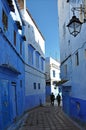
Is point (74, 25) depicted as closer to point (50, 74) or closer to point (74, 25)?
point (74, 25)

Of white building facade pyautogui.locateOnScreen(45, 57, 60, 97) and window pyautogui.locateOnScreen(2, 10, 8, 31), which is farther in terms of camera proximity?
white building facade pyautogui.locateOnScreen(45, 57, 60, 97)

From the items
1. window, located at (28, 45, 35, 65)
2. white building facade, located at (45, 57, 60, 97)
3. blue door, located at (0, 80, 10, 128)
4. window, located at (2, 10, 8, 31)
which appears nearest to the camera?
blue door, located at (0, 80, 10, 128)

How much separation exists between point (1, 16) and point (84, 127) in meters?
6.25

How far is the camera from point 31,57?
85.6 ft

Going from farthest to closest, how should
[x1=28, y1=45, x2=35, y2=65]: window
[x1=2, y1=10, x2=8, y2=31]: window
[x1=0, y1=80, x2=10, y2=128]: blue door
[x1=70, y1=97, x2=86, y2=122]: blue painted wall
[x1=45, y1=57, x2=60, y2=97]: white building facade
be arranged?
[x1=45, y1=57, x2=60, y2=97]: white building facade
[x1=28, y1=45, x2=35, y2=65]: window
[x1=70, y1=97, x2=86, y2=122]: blue painted wall
[x1=2, y1=10, x2=8, y2=31]: window
[x1=0, y1=80, x2=10, y2=128]: blue door

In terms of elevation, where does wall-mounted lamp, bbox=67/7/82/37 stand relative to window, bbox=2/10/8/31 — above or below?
below

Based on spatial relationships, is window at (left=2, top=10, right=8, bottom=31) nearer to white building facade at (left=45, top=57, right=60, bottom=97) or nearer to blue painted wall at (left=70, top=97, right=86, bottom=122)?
blue painted wall at (left=70, top=97, right=86, bottom=122)

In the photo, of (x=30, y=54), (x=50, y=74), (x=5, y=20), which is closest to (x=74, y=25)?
(x=5, y=20)

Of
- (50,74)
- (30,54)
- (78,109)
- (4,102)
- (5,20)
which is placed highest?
(30,54)

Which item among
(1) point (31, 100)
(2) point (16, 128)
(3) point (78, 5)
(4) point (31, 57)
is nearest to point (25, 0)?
(4) point (31, 57)

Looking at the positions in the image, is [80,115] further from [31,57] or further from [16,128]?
[31,57]

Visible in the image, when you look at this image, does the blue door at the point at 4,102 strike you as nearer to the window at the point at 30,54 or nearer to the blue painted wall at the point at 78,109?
the blue painted wall at the point at 78,109

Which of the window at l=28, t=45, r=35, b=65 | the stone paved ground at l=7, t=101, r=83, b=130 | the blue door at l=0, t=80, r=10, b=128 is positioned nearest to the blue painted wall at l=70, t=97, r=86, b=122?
the stone paved ground at l=7, t=101, r=83, b=130

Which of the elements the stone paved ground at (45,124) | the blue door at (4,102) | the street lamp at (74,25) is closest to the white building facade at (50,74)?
the stone paved ground at (45,124)
